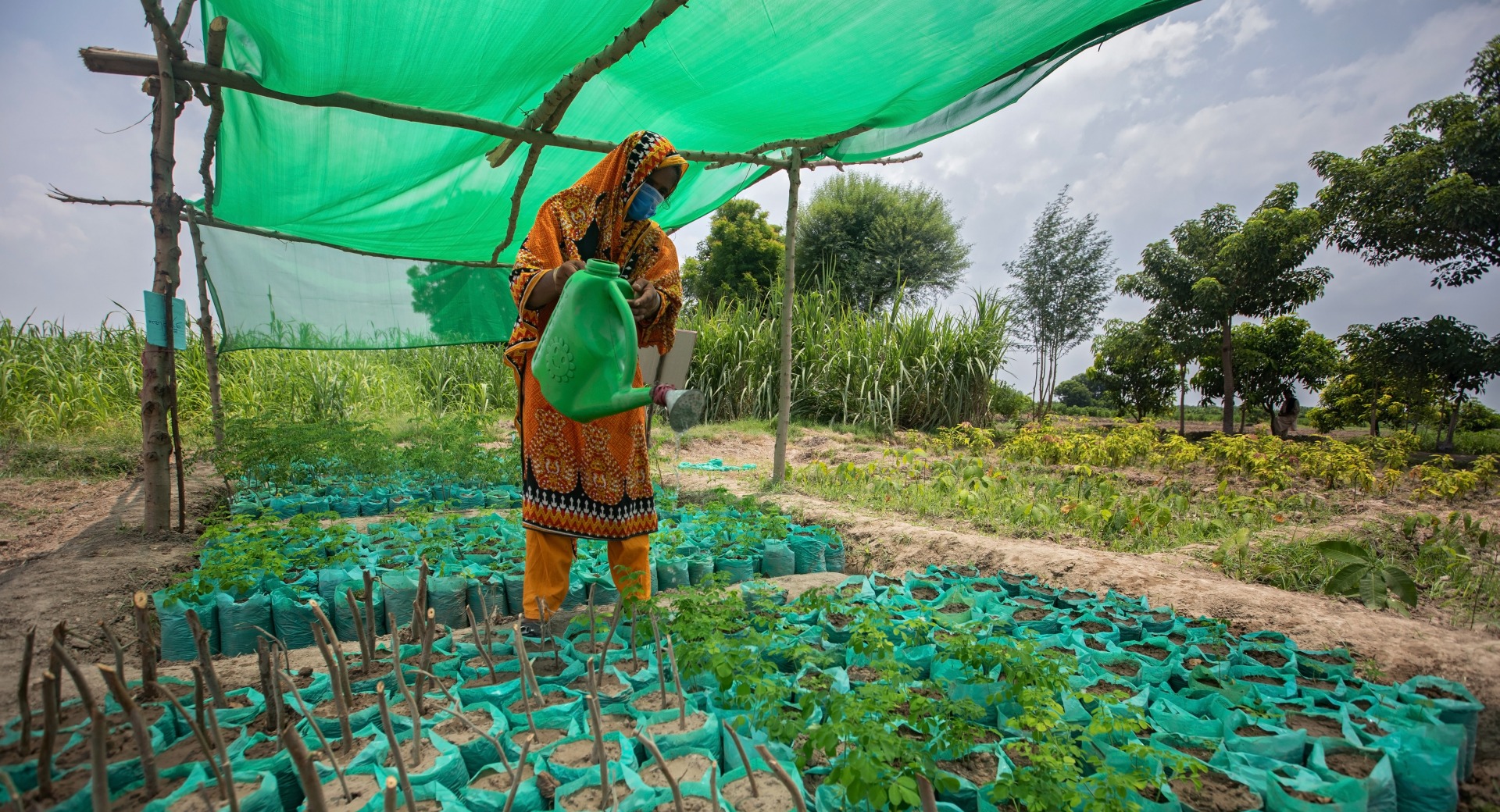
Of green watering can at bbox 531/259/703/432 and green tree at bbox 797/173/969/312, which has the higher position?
green tree at bbox 797/173/969/312

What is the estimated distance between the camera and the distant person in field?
81.7 inches

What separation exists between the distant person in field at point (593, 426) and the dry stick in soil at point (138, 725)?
1008mm

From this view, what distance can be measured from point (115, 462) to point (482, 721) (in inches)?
245

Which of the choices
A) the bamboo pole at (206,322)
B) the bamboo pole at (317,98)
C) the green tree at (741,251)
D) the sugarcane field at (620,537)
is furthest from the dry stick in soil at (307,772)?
the green tree at (741,251)

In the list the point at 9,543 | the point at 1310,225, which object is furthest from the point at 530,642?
the point at 1310,225

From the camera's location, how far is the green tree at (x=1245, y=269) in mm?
11727

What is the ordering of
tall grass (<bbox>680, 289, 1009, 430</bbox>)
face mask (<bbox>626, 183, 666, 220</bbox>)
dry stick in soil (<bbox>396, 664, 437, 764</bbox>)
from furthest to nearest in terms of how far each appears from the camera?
tall grass (<bbox>680, 289, 1009, 430</bbox>) → face mask (<bbox>626, 183, 666, 220</bbox>) → dry stick in soil (<bbox>396, 664, 437, 764</bbox>)

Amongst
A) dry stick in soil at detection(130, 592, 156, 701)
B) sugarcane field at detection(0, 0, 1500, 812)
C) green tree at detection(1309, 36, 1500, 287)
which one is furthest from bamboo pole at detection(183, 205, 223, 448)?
green tree at detection(1309, 36, 1500, 287)

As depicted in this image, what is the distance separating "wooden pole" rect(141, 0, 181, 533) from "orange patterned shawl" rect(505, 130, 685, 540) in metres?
2.39

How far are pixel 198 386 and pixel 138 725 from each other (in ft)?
30.0

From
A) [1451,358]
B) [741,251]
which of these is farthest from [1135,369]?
[741,251]

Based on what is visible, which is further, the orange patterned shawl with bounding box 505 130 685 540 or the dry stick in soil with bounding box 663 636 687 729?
the orange patterned shawl with bounding box 505 130 685 540

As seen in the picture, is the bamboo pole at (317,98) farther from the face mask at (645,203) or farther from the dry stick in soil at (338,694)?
the dry stick in soil at (338,694)

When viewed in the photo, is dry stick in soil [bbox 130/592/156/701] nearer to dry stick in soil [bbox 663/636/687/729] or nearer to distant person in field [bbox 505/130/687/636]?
distant person in field [bbox 505/130/687/636]
